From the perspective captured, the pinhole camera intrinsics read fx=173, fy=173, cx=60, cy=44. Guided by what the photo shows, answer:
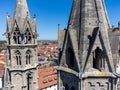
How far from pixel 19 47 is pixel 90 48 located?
1626cm

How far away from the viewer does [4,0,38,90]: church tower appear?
27.0 m

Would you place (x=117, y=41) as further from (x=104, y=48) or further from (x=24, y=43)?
(x=24, y=43)

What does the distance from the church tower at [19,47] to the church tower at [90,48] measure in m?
14.2

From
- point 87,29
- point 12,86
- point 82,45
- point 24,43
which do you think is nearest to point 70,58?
point 82,45

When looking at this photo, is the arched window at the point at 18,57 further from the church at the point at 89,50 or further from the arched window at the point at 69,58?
the arched window at the point at 69,58

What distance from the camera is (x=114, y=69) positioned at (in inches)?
521

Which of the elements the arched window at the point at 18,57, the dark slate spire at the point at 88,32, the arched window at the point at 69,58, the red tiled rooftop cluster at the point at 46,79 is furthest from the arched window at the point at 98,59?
the red tiled rooftop cluster at the point at 46,79

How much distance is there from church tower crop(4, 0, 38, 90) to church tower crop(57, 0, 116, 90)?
1416 cm

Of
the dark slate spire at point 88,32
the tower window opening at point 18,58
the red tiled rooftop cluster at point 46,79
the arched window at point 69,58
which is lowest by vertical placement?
the red tiled rooftop cluster at point 46,79

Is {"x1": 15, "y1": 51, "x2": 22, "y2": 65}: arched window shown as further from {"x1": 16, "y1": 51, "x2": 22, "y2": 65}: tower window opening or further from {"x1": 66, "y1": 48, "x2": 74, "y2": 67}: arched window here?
{"x1": 66, "y1": 48, "x2": 74, "y2": 67}: arched window

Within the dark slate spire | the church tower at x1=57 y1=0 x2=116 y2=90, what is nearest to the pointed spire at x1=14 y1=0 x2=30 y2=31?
the church tower at x1=57 y1=0 x2=116 y2=90

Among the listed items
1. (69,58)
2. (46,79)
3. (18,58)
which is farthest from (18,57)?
(46,79)

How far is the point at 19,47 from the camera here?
2709 cm

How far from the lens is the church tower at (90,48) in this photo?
1329cm
